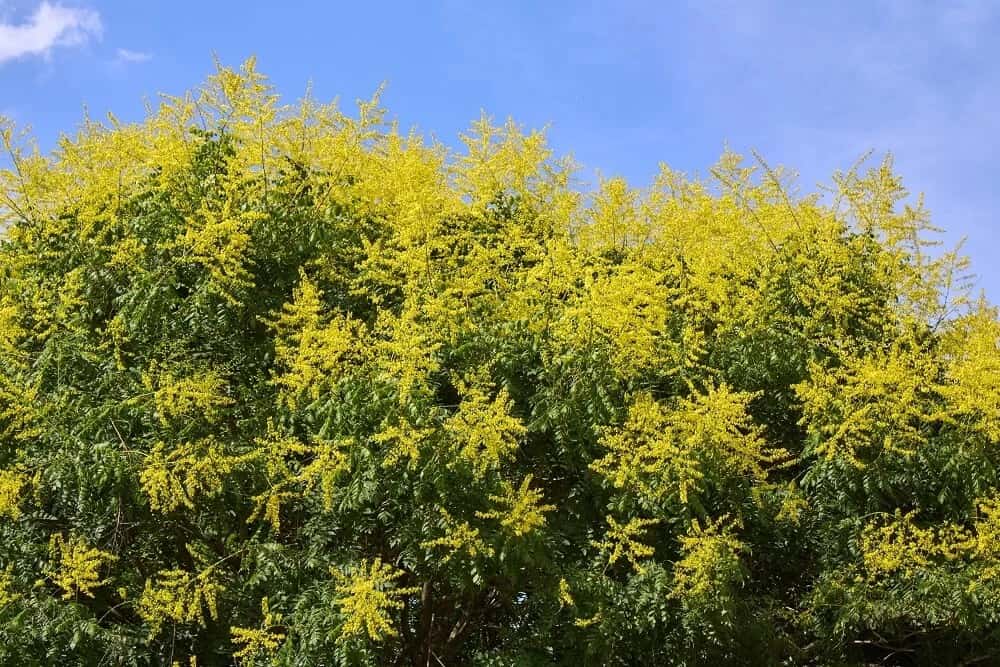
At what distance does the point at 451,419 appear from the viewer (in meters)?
5.52

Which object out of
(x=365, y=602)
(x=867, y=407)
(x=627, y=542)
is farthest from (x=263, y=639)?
(x=867, y=407)

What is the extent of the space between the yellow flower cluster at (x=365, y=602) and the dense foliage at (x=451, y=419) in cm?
2

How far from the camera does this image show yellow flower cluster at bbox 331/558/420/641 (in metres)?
5.32

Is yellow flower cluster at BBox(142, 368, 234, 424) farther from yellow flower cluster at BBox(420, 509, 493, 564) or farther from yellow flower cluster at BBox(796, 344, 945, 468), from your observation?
yellow flower cluster at BBox(796, 344, 945, 468)

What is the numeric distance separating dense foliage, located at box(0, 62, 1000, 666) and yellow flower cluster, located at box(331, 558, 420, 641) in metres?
0.02

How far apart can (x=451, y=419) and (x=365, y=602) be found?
88cm

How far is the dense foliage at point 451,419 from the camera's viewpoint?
18.9 ft

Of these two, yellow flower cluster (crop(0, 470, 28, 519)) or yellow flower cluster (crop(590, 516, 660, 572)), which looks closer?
yellow flower cluster (crop(590, 516, 660, 572))

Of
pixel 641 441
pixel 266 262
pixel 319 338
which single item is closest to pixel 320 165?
pixel 266 262

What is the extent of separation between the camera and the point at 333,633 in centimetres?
540

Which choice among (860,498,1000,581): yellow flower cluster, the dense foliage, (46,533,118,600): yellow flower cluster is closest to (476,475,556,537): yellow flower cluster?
the dense foliage

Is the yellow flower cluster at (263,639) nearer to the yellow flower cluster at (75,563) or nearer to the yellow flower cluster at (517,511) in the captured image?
the yellow flower cluster at (75,563)

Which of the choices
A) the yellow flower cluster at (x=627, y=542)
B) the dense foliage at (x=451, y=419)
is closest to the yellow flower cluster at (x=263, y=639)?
the dense foliage at (x=451, y=419)

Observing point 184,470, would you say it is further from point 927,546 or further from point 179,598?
point 927,546
